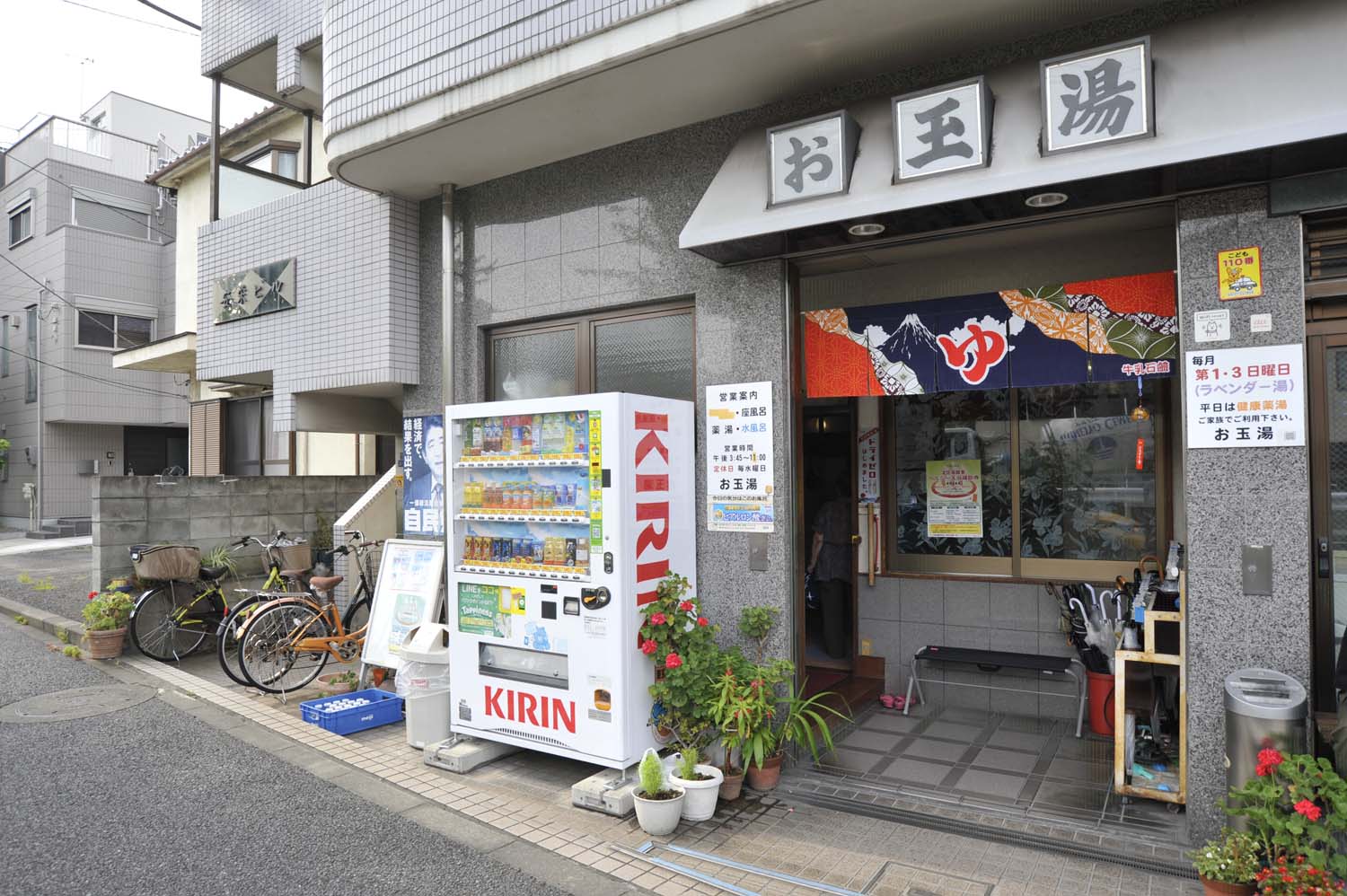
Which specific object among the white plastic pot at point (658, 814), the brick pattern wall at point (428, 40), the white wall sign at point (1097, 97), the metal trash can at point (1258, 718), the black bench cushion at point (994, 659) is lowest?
the white plastic pot at point (658, 814)

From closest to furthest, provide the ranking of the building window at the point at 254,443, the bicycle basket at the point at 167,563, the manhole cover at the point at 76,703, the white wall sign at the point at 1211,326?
1. the white wall sign at the point at 1211,326
2. the manhole cover at the point at 76,703
3. the bicycle basket at the point at 167,563
4. the building window at the point at 254,443

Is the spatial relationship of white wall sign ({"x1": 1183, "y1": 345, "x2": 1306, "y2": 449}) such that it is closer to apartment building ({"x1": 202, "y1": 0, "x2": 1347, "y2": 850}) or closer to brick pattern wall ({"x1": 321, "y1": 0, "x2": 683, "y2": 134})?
apartment building ({"x1": 202, "y1": 0, "x2": 1347, "y2": 850})

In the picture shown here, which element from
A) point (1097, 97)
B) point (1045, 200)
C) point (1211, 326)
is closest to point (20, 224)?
point (1045, 200)

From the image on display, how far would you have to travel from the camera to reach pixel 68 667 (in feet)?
29.5

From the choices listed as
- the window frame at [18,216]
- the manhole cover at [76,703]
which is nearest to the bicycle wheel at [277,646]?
the manhole cover at [76,703]

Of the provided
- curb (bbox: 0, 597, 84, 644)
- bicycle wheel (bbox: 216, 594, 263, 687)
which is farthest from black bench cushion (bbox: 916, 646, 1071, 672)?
curb (bbox: 0, 597, 84, 644)

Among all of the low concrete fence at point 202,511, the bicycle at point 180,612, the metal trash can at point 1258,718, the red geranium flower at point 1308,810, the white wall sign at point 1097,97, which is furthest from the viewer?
the low concrete fence at point 202,511

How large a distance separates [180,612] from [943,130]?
9286 millimetres

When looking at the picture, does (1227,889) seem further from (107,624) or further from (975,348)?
(107,624)

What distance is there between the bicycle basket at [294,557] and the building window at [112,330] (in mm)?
18570

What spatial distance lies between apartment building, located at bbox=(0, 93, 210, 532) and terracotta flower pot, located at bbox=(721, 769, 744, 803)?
83.2 ft

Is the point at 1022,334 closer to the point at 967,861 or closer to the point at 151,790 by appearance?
the point at 967,861

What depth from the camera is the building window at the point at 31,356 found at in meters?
25.0

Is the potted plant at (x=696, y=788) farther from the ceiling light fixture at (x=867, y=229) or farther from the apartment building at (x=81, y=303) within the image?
the apartment building at (x=81, y=303)
